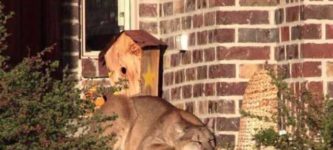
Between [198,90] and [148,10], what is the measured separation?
3.61 ft

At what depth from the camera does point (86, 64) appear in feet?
47.0

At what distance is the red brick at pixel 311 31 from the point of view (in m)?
12.9

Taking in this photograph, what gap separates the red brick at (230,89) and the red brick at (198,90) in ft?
0.83

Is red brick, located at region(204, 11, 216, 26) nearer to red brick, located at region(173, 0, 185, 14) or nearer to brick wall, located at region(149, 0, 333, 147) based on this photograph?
brick wall, located at region(149, 0, 333, 147)

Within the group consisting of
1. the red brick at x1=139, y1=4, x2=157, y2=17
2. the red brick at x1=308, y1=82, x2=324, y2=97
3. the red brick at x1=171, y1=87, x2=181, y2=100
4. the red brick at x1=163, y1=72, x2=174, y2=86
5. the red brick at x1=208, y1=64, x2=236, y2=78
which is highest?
the red brick at x1=139, y1=4, x2=157, y2=17

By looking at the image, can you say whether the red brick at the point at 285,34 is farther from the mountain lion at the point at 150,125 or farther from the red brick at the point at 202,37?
the mountain lion at the point at 150,125

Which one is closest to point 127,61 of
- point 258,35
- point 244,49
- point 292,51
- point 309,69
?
point 244,49

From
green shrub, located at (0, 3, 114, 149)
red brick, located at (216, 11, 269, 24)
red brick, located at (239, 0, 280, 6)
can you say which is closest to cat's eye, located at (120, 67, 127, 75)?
red brick, located at (216, 11, 269, 24)

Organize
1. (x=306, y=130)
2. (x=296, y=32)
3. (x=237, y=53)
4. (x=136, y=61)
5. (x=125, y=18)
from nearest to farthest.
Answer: (x=306, y=130) → (x=296, y=32) → (x=237, y=53) → (x=136, y=61) → (x=125, y=18)

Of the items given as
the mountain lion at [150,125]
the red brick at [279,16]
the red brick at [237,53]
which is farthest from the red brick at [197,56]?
the mountain lion at [150,125]

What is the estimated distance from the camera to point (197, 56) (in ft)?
44.9

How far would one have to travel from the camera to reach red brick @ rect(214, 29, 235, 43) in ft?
43.7

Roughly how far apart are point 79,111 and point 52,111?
1.08ft

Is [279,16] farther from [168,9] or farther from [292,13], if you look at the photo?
[168,9]
